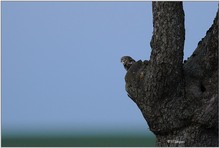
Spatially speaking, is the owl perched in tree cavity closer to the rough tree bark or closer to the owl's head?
the owl's head

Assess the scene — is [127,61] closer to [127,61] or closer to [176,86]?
[127,61]

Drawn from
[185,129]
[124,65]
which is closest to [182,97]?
[185,129]

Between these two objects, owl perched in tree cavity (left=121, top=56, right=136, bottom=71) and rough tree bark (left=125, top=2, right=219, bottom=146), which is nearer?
rough tree bark (left=125, top=2, right=219, bottom=146)

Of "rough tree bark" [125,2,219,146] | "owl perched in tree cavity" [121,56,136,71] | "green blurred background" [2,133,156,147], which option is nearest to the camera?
"rough tree bark" [125,2,219,146]

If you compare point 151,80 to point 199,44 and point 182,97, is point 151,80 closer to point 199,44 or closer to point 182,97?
point 182,97

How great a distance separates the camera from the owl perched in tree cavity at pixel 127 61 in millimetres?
8516

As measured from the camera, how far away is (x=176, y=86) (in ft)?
26.0

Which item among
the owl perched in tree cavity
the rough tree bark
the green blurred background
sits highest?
the green blurred background

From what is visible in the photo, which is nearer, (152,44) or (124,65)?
(152,44)

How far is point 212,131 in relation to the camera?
8.12 meters

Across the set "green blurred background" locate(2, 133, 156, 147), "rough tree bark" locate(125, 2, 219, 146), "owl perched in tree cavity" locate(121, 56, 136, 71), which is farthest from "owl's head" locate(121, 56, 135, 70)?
"green blurred background" locate(2, 133, 156, 147)

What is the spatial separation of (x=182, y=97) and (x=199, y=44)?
864 mm

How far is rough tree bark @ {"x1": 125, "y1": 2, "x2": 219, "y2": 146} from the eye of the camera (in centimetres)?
780

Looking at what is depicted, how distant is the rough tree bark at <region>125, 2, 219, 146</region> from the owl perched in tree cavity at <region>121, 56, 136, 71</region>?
0.31 meters
